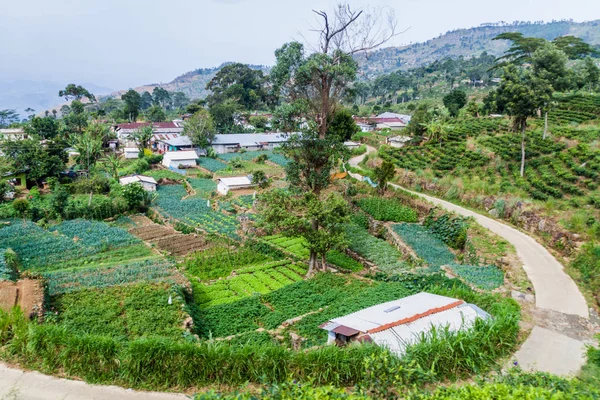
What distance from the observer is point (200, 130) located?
52656 millimetres

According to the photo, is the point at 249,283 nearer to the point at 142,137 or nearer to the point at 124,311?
the point at 124,311

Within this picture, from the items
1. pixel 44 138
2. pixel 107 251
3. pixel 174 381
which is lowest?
pixel 107 251

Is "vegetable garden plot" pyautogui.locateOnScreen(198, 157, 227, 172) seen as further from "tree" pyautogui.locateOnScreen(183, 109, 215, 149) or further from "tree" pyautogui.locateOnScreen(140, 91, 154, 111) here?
"tree" pyautogui.locateOnScreen(140, 91, 154, 111)

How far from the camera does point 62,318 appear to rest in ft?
43.8

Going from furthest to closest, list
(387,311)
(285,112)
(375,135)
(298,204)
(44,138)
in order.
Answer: (375,135)
(44,138)
(285,112)
(298,204)
(387,311)

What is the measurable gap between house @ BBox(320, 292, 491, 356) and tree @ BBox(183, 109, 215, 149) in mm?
44861

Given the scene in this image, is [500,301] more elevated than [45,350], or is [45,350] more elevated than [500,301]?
[45,350]

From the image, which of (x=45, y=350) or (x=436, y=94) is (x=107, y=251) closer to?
(x=45, y=350)

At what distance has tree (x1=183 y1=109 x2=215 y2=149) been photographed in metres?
52.6

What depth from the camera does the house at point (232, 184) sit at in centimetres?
3591

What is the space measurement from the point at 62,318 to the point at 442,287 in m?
13.4

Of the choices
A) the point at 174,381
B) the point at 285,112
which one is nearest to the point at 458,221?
the point at 285,112

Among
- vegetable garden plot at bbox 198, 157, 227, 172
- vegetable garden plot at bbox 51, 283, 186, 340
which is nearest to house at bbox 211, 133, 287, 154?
vegetable garden plot at bbox 198, 157, 227, 172

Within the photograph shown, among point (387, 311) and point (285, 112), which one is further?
point (285, 112)
